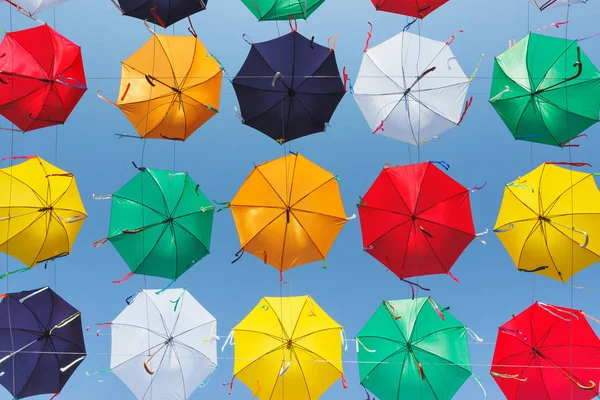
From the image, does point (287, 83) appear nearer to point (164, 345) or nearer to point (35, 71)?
point (35, 71)

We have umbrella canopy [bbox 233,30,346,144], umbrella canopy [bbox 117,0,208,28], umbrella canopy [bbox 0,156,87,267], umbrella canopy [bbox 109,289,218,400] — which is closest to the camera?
umbrella canopy [bbox 233,30,346,144]

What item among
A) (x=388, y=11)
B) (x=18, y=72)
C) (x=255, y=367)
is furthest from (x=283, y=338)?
(x=18, y=72)

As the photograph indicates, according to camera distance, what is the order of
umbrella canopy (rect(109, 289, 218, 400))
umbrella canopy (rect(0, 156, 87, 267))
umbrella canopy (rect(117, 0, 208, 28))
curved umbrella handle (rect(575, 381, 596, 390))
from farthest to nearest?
1. umbrella canopy (rect(109, 289, 218, 400))
2. umbrella canopy (rect(0, 156, 87, 267))
3. umbrella canopy (rect(117, 0, 208, 28))
4. curved umbrella handle (rect(575, 381, 596, 390))

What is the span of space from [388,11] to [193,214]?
4508mm

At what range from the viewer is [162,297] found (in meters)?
8.90

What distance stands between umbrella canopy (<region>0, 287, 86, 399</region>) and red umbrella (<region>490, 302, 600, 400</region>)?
7196 millimetres

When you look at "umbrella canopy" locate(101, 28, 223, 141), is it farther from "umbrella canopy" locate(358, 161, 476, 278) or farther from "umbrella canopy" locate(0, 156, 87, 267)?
"umbrella canopy" locate(358, 161, 476, 278)

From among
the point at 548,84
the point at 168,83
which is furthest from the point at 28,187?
the point at 548,84

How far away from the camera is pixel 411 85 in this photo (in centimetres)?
828

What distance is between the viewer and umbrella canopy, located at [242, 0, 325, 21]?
795cm

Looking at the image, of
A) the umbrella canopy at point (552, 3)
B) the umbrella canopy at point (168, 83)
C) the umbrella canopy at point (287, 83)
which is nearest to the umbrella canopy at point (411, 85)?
the umbrella canopy at point (287, 83)

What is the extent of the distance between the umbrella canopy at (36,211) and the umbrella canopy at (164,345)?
168 cm

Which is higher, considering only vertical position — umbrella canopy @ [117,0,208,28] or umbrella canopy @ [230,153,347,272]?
umbrella canopy @ [117,0,208,28]

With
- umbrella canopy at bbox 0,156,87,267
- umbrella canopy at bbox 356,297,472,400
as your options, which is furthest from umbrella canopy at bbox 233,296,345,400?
umbrella canopy at bbox 0,156,87,267
